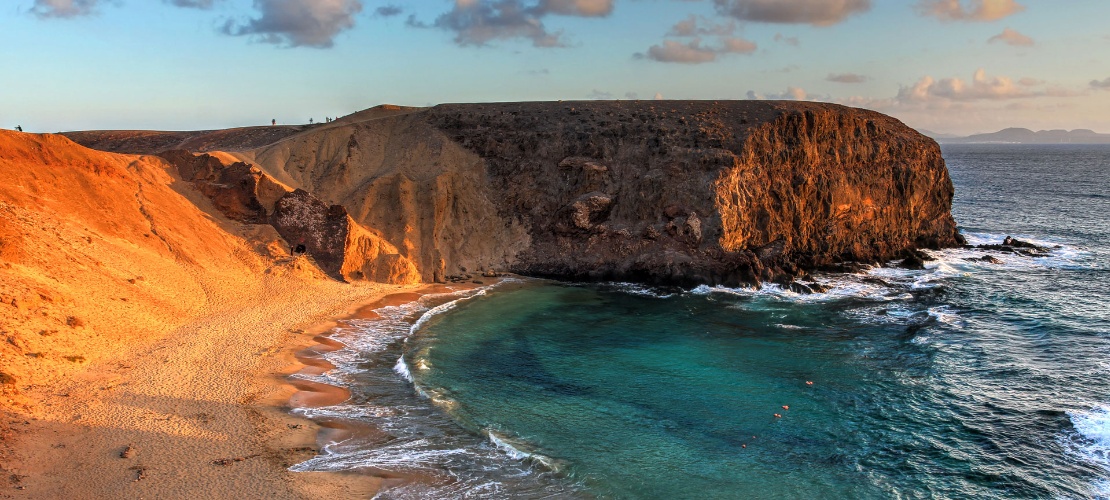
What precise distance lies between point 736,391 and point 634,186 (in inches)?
929

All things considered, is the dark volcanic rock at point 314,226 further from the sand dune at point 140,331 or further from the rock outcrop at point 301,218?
the sand dune at point 140,331

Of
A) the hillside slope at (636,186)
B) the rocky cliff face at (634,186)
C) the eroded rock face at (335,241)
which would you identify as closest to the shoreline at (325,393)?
the eroded rock face at (335,241)

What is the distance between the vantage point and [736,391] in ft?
87.8

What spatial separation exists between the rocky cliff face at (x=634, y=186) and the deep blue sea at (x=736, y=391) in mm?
3839

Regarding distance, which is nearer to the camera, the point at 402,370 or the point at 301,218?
the point at 402,370

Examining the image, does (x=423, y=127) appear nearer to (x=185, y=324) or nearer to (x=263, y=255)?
(x=263, y=255)

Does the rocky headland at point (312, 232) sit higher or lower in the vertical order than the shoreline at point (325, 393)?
higher

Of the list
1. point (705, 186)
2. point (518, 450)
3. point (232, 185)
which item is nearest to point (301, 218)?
point (232, 185)

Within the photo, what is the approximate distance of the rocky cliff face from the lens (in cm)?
4562

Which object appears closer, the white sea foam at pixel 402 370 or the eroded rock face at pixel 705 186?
the white sea foam at pixel 402 370

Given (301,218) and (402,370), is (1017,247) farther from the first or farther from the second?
(301,218)

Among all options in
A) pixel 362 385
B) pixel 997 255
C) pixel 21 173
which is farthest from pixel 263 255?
pixel 997 255

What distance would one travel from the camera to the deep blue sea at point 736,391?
20250 millimetres

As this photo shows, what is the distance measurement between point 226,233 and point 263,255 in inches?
102
